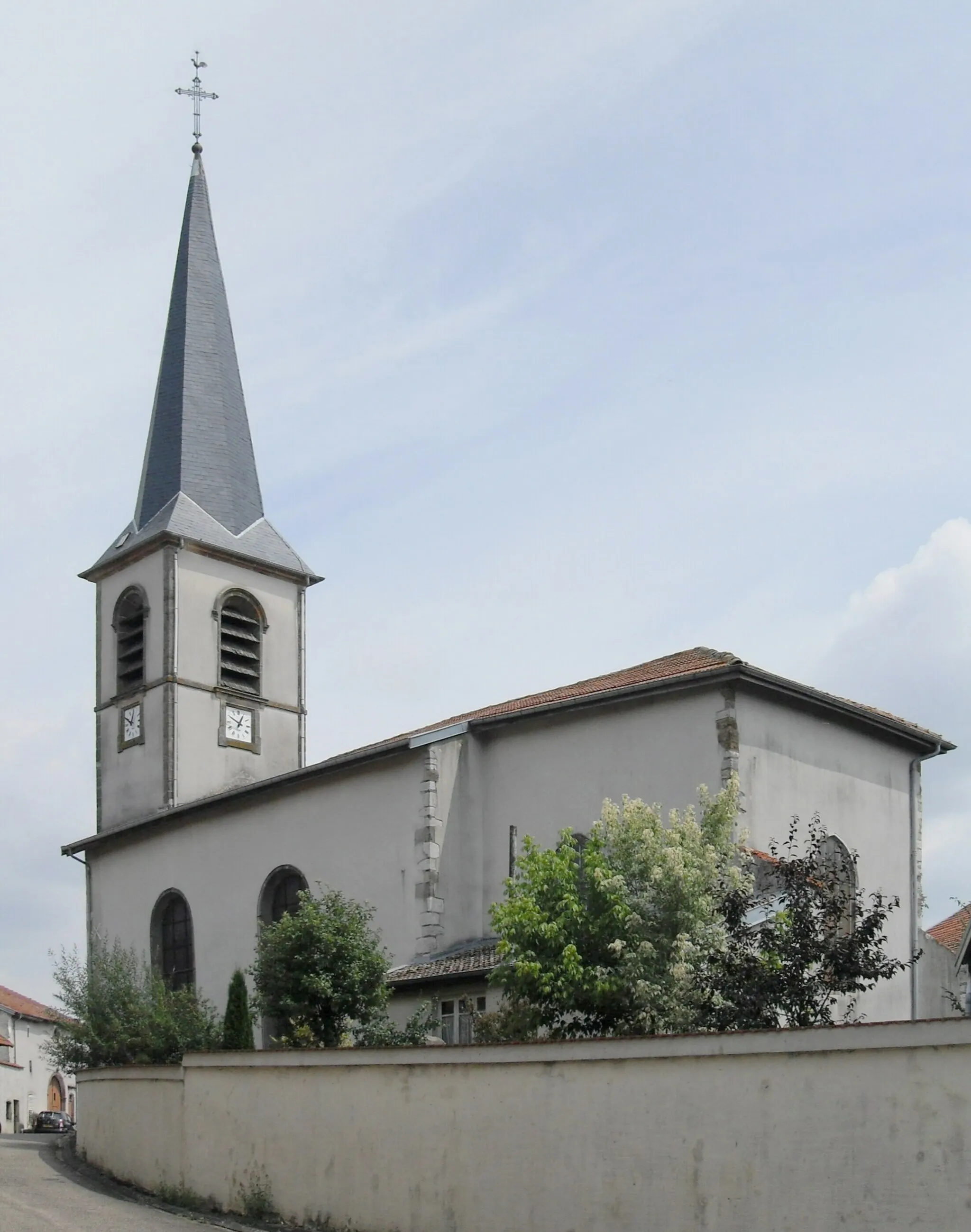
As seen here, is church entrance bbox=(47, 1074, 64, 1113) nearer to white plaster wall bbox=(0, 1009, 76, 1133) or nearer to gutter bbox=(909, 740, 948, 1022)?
white plaster wall bbox=(0, 1009, 76, 1133)

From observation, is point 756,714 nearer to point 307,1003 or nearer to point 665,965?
point 665,965

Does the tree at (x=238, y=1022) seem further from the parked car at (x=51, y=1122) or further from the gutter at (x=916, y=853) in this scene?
the parked car at (x=51, y=1122)

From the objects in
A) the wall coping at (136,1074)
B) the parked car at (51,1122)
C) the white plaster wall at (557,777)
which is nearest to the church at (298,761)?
the white plaster wall at (557,777)

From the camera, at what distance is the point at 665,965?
19344mm

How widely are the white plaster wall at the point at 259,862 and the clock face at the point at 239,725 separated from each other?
12.1 feet

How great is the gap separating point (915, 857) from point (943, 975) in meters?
1.96

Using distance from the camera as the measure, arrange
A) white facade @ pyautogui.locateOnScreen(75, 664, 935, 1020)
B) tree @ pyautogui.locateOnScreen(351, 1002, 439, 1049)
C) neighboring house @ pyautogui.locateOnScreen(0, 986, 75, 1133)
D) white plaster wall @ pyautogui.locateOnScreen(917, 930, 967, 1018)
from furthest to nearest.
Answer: neighboring house @ pyautogui.locateOnScreen(0, 986, 75, 1133), white plaster wall @ pyautogui.locateOnScreen(917, 930, 967, 1018), white facade @ pyautogui.locateOnScreen(75, 664, 935, 1020), tree @ pyautogui.locateOnScreen(351, 1002, 439, 1049)

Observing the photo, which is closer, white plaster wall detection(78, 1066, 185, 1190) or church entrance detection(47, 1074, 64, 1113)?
white plaster wall detection(78, 1066, 185, 1190)

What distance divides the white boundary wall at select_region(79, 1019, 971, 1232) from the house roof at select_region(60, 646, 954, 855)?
7906 millimetres

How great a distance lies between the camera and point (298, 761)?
38.4 meters

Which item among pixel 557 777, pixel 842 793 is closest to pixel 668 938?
pixel 557 777

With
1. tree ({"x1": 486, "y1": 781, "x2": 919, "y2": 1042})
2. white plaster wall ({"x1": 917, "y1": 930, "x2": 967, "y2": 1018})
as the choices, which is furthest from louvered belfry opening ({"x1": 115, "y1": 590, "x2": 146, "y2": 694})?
tree ({"x1": 486, "y1": 781, "x2": 919, "y2": 1042})

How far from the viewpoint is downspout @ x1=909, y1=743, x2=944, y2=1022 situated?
26.1 metres

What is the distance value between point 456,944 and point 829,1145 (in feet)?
46.1
